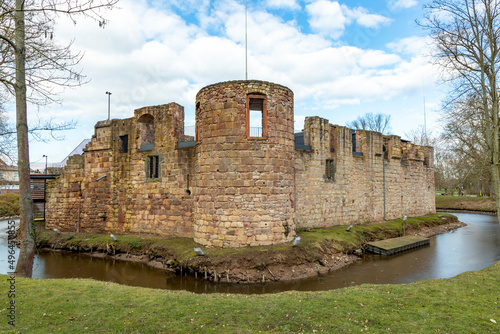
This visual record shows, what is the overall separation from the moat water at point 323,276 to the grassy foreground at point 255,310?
2.90 metres

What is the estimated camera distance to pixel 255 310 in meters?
6.09

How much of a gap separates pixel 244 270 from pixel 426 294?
5.55 m

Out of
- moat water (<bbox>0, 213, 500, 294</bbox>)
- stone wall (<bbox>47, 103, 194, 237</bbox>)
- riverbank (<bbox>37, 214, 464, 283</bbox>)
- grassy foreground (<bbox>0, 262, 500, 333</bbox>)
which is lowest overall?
moat water (<bbox>0, 213, 500, 294</bbox>)

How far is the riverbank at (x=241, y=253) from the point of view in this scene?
10.6 metres

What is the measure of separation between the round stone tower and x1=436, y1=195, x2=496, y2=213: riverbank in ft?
115

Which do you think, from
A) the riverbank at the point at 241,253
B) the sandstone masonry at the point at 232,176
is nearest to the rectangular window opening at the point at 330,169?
the sandstone masonry at the point at 232,176

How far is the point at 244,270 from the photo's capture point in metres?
10.5

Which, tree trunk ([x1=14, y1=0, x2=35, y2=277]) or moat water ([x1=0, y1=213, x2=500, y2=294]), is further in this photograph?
moat water ([x1=0, y1=213, x2=500, y2=294])

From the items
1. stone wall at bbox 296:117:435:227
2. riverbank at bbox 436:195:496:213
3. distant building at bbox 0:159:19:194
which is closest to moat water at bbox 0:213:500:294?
distant building at bbox 0:159:19:194

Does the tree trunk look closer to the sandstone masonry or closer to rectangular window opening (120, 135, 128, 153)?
the sandstone masonry

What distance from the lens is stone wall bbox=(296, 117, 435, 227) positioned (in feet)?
55.1

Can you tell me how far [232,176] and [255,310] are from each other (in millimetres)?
6210

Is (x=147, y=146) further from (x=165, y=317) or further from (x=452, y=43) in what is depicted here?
(x=452, y=43)

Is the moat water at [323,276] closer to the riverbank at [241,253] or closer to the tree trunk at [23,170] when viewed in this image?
the riverbank at [241,253]
